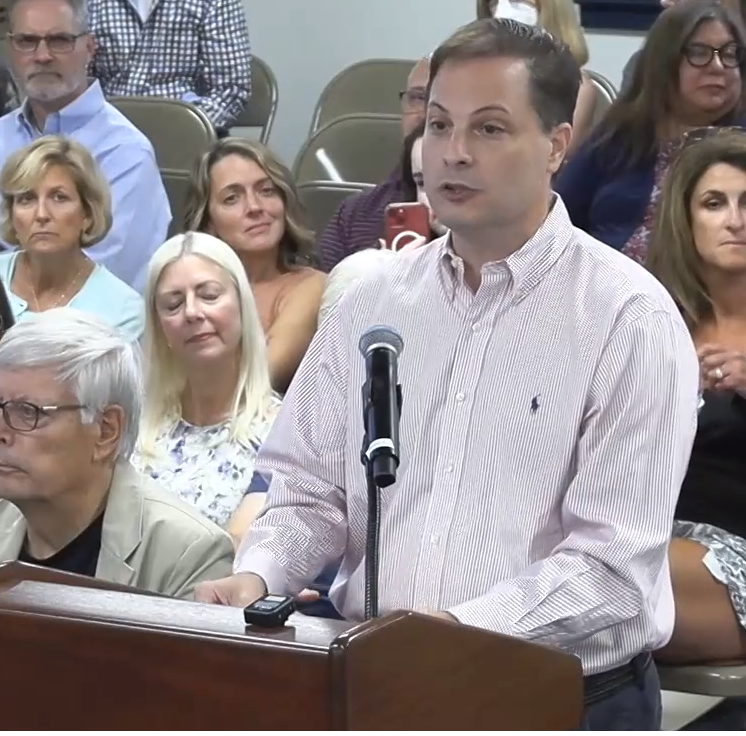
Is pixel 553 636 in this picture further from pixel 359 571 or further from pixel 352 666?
pixel 352 666

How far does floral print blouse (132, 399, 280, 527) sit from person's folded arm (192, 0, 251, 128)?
6.78 feet

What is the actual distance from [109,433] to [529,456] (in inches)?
27.2

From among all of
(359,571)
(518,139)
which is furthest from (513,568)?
(518,139)

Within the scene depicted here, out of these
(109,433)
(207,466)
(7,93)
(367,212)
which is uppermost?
(7,93)

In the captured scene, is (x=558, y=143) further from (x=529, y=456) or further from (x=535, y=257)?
(x=529, y=456)

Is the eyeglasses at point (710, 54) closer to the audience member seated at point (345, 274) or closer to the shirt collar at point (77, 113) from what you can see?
the audience member seated at point (345, 274)

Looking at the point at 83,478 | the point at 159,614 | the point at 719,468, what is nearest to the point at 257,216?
the point at 719,468

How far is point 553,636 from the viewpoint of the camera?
61.9 inches

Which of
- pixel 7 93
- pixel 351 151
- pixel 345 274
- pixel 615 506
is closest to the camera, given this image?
pixel 615 506

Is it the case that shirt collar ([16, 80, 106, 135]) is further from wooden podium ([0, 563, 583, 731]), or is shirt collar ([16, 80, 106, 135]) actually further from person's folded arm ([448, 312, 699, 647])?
wooden podium ([0, 563, 583, 731])

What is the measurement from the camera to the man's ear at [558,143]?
168 cm

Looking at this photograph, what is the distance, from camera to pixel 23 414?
1.98 meters

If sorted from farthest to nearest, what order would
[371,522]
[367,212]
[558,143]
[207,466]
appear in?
1. [367,212]
2. [207,466]
3. [558,143]
4. [371,522]

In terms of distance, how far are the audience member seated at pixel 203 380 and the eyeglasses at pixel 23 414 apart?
64 cm
